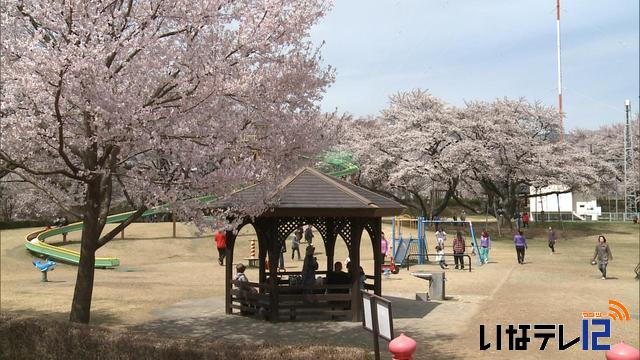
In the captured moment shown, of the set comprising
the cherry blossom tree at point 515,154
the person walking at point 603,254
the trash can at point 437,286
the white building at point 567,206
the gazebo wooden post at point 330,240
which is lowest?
the trash can at point 437,286

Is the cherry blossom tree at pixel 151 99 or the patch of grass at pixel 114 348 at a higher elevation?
the cherry blossom tree at pixel 151 99

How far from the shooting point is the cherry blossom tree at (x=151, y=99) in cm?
938

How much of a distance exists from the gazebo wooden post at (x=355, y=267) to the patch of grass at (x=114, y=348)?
22.7 ft

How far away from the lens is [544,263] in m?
28.6

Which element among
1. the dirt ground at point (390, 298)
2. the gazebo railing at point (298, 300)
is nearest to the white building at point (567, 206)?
the dirt ground at point (390, 298)

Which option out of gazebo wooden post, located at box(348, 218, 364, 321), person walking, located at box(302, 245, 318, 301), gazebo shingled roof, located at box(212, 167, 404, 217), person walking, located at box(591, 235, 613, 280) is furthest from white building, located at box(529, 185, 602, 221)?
person walking, located at box(302, 245, 318, 301)

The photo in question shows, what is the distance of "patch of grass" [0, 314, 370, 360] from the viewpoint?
7312 millimetres

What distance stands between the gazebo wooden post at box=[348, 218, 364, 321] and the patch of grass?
693cm

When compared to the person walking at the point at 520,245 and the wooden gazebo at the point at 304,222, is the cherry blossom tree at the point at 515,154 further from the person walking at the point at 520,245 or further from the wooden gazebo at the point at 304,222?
→ the wooden gazebo at the point at 304,222

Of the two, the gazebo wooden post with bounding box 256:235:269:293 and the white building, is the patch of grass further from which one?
the white building

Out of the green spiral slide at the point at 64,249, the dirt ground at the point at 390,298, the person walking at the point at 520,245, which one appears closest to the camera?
the dirt ground at the point at 390,298

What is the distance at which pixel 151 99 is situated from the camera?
10719mm

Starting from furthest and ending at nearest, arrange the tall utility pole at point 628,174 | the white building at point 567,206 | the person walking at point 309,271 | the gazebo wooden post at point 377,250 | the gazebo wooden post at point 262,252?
the white building at point 567,206 < the tall utility pole at point 628,174 < the gazebo wooden post at point 262,252 < the gazebo wooden post at point 377,250 < the person walking at point 309,271

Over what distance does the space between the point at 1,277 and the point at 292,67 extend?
17.9 metres
